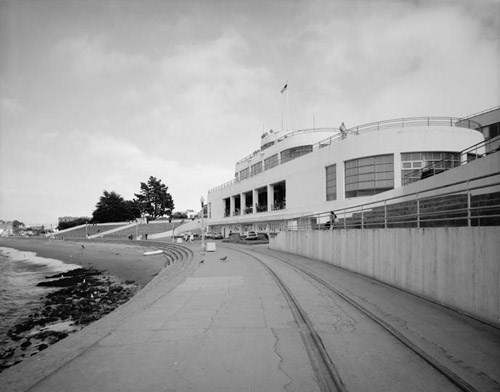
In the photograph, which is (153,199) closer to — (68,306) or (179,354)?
(68,306)

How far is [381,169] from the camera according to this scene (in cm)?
2973

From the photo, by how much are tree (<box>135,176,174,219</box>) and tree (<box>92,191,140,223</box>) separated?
8.59ft

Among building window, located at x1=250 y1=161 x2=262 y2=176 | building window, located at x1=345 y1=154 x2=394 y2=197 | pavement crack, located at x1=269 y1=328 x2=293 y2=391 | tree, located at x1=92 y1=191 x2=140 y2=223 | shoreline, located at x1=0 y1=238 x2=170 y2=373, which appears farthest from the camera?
tree, located at x1=92 y1=191 x2=140 y2=223

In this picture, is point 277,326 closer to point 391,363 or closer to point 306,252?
point 391,363

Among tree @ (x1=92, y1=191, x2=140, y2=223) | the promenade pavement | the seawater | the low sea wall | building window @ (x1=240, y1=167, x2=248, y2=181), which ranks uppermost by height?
building window @ (x1=240, y1=167, x2=248, y2=181)

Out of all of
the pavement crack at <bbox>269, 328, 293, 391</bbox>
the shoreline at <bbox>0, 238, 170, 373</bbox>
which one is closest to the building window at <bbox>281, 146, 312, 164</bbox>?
the shoreline at <bbox>0, 238, 170, 373</bbox>

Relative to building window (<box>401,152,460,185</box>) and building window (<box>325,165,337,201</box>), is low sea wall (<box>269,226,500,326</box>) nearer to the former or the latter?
building window (<box>401,152,460,185</box>)

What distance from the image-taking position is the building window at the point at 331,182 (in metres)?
33.2

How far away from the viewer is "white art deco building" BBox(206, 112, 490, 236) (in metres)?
28.7

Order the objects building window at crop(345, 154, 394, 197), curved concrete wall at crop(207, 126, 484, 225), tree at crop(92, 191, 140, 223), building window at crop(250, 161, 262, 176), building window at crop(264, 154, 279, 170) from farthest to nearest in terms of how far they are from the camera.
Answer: tree at crop(92, 191, 140, 223)
building window at crop(250, 161, 262, 176)
building window at crop(264, 154, 279, 170)
building window at crop(345, 154, 394, 197)
curved concrete wall at crop(207, 126, 484, 225)

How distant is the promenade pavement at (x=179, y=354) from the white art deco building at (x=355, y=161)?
1931 centimetres

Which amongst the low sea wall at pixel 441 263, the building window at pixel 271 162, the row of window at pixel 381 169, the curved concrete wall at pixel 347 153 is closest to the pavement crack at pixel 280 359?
the low sea wall at pixel 441 263

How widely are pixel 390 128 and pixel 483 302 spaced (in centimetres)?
2502

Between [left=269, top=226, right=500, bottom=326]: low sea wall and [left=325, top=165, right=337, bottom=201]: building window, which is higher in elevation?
[left=325, top=165, right=337, bottom=201]: building window
